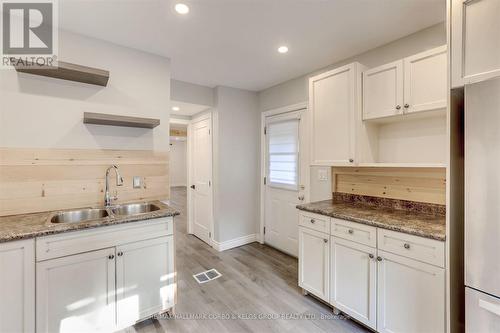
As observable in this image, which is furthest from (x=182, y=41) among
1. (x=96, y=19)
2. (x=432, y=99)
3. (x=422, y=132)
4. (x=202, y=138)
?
(x=422, y=132)

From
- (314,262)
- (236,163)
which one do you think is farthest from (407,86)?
(236,163)

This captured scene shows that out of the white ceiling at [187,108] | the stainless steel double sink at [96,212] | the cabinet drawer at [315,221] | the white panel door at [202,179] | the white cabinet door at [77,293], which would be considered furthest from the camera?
the white panel door at [202,179]

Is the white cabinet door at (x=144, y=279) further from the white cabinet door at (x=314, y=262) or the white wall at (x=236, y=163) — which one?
the white wall at (x=236, y=163)

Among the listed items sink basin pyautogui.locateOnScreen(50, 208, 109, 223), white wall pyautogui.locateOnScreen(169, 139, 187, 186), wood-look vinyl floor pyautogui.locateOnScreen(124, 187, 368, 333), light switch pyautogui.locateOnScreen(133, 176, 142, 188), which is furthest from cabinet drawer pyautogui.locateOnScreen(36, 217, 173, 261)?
white wall pyautogui.locateOnScreen(169, 139, 187, 186)

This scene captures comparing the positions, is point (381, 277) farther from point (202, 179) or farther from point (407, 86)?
point (202, 179)

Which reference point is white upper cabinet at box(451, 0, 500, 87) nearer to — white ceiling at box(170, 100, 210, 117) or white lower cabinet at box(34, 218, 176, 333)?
white lower cabinet at box(34, 218, 176, 333)

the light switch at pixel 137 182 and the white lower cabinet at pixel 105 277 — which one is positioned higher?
the light switch at pixel 137 182

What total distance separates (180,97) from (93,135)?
4.58 ft

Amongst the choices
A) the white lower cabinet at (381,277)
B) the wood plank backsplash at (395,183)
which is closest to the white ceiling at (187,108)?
the wood plank backsplash at (395,183)

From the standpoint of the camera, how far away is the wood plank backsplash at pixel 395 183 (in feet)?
6.61

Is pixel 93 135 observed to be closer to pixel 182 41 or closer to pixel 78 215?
pixel 78 215

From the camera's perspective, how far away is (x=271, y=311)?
2.19 m

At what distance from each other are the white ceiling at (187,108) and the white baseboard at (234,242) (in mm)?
2152

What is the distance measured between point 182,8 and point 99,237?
6.13 feet
